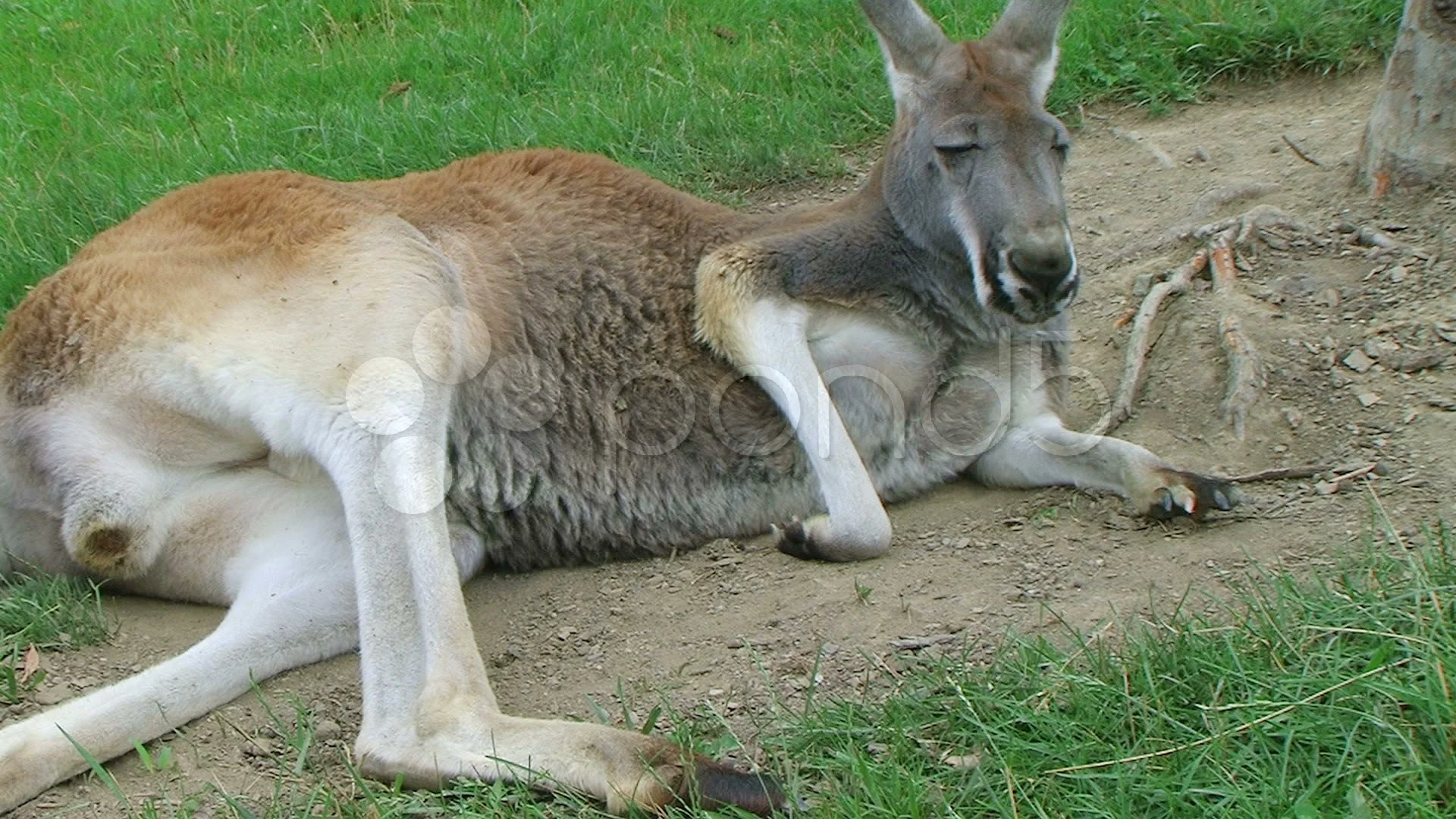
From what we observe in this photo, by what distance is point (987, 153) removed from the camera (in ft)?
13.8

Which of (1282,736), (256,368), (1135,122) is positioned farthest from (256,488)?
(1135,122)

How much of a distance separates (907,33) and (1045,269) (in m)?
0.99

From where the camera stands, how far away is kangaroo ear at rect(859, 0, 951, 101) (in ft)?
14.8

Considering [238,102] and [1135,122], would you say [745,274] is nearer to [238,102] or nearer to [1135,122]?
[1135,122]

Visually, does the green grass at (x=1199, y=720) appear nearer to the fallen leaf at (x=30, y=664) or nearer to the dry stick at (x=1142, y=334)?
the dry stick at (x=1142, y=334)

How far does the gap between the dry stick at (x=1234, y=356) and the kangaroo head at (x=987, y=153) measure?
24.9 inches

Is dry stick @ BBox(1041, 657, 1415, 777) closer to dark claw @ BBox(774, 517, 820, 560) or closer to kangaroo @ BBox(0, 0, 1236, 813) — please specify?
kangaroo @ BBox(0, 0, 1236, 813)

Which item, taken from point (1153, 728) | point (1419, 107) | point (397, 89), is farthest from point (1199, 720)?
point (397, 89)

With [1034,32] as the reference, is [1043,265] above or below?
below

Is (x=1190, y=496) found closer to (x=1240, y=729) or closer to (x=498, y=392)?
(x=1240, y=729)

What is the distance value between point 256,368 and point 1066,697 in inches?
82.9

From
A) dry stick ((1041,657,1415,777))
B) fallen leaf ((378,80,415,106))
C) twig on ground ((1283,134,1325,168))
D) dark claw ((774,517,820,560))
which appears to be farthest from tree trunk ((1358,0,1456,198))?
fallen leaf ((378,80,415,106))

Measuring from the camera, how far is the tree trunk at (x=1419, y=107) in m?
4.71

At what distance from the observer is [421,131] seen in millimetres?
6207
